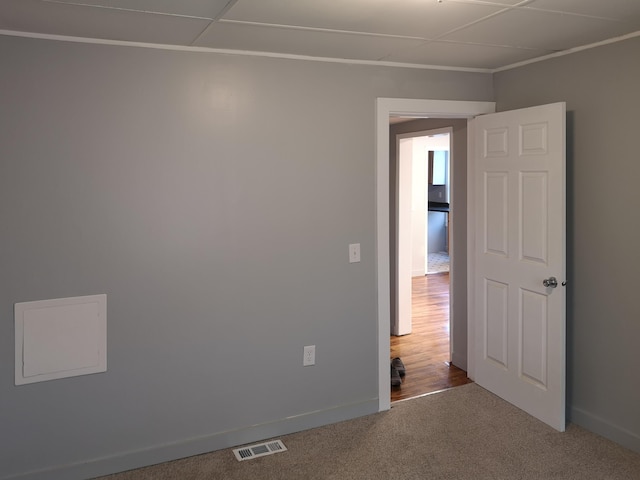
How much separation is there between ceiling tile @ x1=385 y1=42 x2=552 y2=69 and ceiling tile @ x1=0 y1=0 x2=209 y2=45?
1.25m

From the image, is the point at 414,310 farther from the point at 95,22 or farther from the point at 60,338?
the point at 95,22

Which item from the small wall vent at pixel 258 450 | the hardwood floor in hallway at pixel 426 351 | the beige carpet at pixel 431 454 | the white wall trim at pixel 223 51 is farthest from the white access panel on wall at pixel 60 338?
the hardwood floor in hallway at pixel 426 351

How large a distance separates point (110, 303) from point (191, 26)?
1421mm

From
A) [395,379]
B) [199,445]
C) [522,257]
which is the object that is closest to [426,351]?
[395,379]

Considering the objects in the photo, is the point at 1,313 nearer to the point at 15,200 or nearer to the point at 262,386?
the point at 15,200

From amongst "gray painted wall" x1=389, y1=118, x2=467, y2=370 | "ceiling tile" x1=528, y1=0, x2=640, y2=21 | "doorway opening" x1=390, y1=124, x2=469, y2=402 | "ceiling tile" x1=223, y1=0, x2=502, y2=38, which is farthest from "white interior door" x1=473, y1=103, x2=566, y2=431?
"ceiling tile" x1=223, y1=0, x2=502, y2=38

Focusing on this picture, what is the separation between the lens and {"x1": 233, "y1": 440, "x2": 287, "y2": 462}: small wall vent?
3244mm

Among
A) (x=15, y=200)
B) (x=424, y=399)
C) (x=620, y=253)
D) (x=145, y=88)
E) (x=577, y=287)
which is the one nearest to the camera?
(x=15, y=200)

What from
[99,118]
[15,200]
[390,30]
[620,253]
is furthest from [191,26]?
[620,253]

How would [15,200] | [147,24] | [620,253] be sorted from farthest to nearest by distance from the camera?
[620,253]
[15,200]
[147,24]

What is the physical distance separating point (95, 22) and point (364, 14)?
3.83 ft

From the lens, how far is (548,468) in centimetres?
309

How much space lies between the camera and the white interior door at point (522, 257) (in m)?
3.42

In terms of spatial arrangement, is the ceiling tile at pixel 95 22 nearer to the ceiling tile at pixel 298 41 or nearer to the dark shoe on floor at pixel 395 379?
the ceiling tile at pixel 298 41
